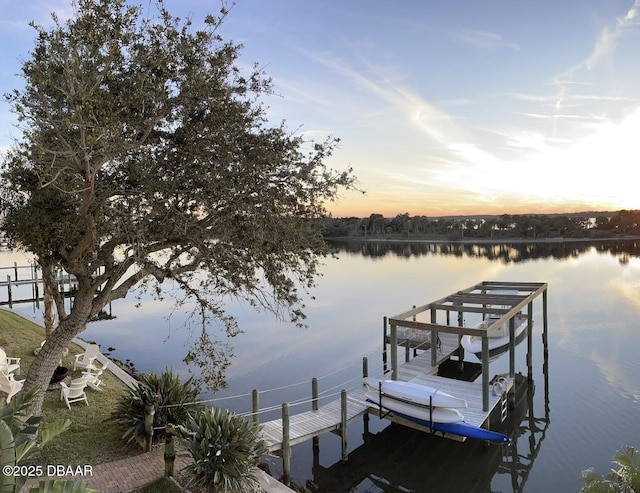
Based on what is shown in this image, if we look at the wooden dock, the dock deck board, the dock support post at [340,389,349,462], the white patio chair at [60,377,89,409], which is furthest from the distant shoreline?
the white patio chair at [60,377,89,409]

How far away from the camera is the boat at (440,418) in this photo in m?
11.1

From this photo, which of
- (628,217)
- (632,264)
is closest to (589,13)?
(632,264)

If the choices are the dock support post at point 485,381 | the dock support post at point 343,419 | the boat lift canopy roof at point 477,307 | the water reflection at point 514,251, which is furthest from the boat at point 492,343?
the water reflection at point 514,251

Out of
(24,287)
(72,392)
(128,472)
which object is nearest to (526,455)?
(128,472)

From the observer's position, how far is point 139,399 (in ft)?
31.6

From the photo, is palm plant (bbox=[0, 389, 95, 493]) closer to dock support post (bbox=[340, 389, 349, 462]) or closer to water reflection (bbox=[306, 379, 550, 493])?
water reflection (bbox=[306, 379, 550, 493])

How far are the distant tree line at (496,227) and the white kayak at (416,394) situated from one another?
104 meters

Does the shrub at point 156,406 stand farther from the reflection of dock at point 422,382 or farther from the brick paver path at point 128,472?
the reflection of dock at point 422,382

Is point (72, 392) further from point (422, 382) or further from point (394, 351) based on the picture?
point (422, 382)

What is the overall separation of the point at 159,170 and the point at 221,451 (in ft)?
17.7

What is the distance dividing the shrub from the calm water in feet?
4.86

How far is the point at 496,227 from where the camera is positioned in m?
134

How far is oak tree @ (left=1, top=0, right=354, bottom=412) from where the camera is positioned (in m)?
7.14

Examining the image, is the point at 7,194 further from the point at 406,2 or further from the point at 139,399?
the point at 406,2
